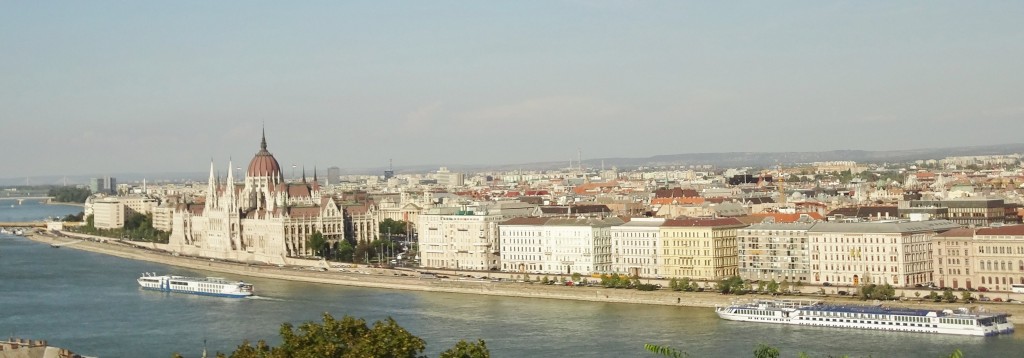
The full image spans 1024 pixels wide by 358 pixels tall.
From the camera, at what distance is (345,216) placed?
183 feet

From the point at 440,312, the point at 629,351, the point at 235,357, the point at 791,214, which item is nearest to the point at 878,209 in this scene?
the point at 791,214

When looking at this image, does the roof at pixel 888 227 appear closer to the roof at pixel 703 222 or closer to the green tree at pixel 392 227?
the roof at pixel 703 222

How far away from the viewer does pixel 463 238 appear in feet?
151

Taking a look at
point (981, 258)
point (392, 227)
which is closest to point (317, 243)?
point (392, 227)

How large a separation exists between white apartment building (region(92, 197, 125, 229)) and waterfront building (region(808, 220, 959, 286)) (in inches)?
1941

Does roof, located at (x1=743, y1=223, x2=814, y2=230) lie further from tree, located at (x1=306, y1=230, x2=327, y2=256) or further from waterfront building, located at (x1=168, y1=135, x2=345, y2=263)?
waterfront building, located at (x1=168, y1=135, x2=345, y2=263)

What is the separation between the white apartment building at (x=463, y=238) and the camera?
45.3 m

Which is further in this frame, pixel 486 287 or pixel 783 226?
pixel 486 287

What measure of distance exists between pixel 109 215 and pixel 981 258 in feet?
184

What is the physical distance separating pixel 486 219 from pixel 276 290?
723 cm

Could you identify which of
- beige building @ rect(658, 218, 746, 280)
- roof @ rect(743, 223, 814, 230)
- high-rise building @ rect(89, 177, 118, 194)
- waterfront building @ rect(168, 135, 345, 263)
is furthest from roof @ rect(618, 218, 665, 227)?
high-rise building @ rect(89, 177, 118, 194)

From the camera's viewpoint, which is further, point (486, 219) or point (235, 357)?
point (486, 219)

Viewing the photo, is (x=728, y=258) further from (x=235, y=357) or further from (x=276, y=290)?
(x=235, y=357)

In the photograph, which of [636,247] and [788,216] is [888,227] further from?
[636,247]
